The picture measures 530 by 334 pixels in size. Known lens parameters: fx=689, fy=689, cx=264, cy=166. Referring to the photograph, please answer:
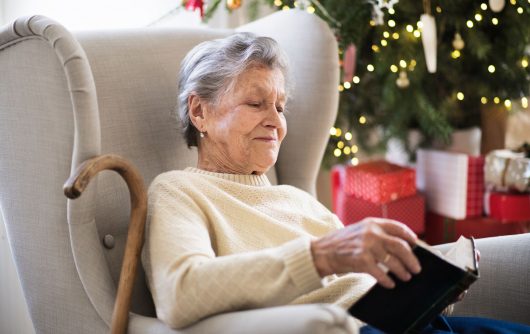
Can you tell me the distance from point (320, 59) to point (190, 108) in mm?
407

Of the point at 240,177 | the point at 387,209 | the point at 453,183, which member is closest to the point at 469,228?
the point at 453,183

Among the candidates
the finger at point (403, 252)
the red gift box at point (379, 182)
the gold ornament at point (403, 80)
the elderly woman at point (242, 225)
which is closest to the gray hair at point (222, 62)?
the elderly woman at point (242, 225)

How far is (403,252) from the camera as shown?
1.07m

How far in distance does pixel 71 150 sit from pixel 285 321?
1.88ft

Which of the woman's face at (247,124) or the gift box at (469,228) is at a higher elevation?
the woman's face at (247,124)

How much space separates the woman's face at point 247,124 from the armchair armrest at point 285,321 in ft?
1.53

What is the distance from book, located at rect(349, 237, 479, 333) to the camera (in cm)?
108

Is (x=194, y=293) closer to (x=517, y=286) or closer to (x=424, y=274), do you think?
(x=424, y=274)

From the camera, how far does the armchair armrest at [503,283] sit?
1.48 metres

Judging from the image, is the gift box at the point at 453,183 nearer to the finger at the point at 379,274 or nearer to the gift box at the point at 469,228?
the gift box at the point at 469,228

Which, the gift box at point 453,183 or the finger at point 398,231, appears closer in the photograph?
the finger at point 398,231

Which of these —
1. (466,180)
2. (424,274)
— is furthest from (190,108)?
(466,180)

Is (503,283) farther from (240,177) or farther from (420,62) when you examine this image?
(420,62)

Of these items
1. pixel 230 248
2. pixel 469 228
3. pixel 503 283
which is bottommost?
pixel 469 228
